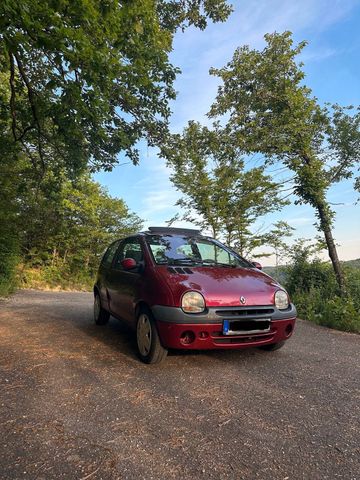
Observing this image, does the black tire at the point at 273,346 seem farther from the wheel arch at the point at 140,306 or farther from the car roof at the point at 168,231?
the car roof at the point at 168,231

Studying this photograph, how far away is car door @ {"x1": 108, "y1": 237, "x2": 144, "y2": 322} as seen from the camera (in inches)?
173

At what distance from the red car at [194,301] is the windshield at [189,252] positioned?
13 millimetres

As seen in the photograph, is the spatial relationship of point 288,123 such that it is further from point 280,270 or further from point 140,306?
point 140,306

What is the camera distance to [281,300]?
161 inches

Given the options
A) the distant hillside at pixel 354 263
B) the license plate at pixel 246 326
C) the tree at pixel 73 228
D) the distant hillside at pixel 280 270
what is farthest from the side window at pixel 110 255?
the tree at pixel 73 228

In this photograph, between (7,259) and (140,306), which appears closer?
(140,306)

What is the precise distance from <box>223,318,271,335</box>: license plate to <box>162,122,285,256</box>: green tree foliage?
915cm

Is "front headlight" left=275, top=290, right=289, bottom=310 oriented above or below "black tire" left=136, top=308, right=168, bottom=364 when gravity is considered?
above

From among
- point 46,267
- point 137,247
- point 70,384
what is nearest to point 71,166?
point 137,247

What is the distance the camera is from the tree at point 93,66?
408 centimetres

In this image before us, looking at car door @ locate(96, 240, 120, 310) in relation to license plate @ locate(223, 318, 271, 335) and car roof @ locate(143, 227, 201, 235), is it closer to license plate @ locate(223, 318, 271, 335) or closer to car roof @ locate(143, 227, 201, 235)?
car roof @ locate(143, 227, 201, 235)

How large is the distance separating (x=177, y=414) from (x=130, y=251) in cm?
286

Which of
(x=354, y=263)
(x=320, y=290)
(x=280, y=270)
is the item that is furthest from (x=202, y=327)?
(x=354, y=263)

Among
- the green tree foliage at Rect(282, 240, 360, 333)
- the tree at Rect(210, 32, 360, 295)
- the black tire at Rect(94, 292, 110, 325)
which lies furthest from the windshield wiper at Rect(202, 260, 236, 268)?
the tree at Rect(210, 32, 360, 295)
